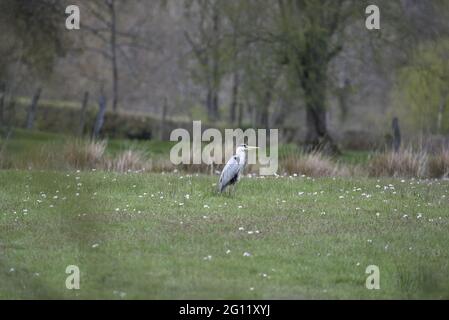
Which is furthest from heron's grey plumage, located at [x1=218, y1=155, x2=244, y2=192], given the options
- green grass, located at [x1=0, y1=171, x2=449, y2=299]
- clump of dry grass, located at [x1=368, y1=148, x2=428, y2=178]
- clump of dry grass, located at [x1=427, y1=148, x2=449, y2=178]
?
clump of dry grass, located at [x1=427, y1=148, x2=449, y2=178]

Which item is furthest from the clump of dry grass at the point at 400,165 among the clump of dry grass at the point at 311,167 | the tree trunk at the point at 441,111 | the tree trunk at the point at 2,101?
the tree trunk at the point at 2,101

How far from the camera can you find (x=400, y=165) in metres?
21.7

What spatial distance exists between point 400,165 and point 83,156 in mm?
9307

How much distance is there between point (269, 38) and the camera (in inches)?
1228

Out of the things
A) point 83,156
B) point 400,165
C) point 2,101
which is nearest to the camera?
point 83,156

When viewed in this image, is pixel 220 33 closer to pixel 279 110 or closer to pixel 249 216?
pixel 279 110

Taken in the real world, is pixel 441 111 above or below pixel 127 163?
above

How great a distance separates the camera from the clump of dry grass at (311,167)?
837 inches

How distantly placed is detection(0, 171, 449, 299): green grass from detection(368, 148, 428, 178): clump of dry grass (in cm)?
398

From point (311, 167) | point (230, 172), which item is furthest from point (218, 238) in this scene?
point (311, 167)

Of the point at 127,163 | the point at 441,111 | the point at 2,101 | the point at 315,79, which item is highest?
the point at 315,79

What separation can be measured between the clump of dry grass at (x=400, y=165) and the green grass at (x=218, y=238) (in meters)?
3.98

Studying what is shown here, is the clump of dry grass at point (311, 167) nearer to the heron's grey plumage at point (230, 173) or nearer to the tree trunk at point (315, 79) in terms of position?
the heron's grey plumage at point (230, 173)

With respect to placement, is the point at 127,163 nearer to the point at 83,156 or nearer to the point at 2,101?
the point at 83,156
